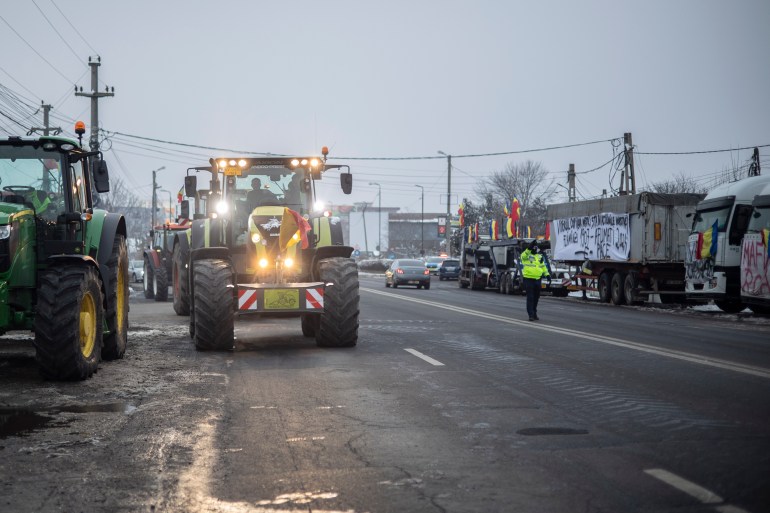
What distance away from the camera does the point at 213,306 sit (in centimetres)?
1368

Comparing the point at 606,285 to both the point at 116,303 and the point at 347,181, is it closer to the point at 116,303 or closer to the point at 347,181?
the point at 347,181

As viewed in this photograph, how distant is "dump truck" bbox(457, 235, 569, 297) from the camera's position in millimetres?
41125

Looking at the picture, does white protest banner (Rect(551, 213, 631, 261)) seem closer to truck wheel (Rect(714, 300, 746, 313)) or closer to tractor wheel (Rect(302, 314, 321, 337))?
truck wheel (Rect(714, 300, 746, 313))

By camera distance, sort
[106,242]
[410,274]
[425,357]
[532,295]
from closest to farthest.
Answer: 1. [106,242]
2. [425,357]
3. [532,295]
4. [410,274]

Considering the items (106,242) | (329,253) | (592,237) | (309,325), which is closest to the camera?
(106,242)

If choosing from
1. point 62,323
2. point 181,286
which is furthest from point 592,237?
point 62,323

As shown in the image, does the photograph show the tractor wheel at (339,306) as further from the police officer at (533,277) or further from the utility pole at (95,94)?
the utility pole at (95,94)

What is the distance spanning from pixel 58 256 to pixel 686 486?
24.4ft

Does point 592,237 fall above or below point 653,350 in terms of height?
above

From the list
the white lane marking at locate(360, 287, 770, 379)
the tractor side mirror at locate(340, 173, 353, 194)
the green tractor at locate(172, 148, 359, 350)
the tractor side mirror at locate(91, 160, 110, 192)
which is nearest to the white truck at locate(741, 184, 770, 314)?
the white lane marking at locate(360, 287, 770, 379)

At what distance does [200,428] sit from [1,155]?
5617 mm

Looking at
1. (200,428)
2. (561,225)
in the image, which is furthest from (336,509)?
(561,225)

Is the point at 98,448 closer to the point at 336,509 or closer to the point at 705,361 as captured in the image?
the point at 336,509

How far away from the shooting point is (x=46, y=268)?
35.7 ft
